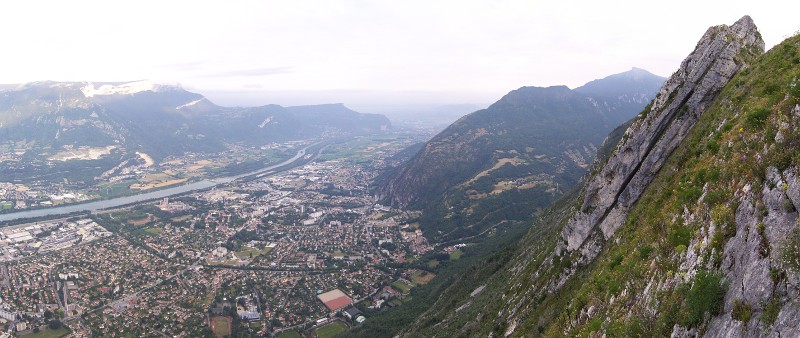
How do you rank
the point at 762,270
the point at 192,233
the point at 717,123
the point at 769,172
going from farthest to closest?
the point at 192,233
the point at 717,123
the point at 769,172
the point at 762,270

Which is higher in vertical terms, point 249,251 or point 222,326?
point 222,326

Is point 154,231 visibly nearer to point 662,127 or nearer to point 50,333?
point 50,333

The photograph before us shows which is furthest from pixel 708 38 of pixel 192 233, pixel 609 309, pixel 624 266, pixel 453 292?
A: pixel 192 233

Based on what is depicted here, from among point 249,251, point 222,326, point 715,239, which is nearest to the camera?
point 715,239

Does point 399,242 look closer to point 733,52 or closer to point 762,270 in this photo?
point 733,52

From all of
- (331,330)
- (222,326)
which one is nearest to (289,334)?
(331,330)

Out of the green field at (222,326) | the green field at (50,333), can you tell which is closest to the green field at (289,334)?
the green field at (222,326)

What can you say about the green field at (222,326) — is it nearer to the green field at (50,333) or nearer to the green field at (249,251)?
the green field at (50,333)
